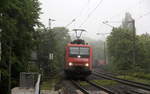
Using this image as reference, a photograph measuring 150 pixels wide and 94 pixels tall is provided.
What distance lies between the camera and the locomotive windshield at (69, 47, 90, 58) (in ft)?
78.7

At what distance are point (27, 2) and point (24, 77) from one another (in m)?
6.19

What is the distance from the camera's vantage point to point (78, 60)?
77.6ft

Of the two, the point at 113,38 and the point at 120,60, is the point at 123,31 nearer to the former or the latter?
the point at 113,38

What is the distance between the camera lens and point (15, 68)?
19484 mm

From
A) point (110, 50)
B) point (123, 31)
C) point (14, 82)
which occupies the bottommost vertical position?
point (14, 82)

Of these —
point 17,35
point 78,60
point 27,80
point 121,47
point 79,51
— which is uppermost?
point 121,47

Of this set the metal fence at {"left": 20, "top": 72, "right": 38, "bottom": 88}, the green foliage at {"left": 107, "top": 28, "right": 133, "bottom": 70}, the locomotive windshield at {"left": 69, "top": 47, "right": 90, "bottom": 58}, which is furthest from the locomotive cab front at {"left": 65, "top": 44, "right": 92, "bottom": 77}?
the green foliage at {"left": 107, "top": 28, "right": 133, "bottom": 70}

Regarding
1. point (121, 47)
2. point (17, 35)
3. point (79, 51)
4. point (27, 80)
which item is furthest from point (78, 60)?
point (121, 47)

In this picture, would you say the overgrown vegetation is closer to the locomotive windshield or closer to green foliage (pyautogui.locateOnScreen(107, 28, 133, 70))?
green foliage (pyautogui.locateOnScreen(107, 28, 133, 70))

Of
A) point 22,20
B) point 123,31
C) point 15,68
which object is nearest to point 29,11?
point 22,20

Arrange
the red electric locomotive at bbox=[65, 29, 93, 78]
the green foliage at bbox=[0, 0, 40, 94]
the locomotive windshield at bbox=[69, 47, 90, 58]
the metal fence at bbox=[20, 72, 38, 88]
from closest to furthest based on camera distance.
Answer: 1. the metal fence at bbox=[20, 72, 38, 88]
2. the green foliage at bbox=[0, 0, 40, 94]
3. the red electric locomotive at bbox=[65, 29, 93, 78]
4. the locomotive windshield at bbox=[69, 47, 90, 58]

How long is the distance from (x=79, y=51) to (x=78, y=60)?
925 mm

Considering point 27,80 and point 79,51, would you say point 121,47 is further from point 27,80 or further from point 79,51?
point 27,80

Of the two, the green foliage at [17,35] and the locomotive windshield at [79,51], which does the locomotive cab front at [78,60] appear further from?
the green foliage at [17,35]
